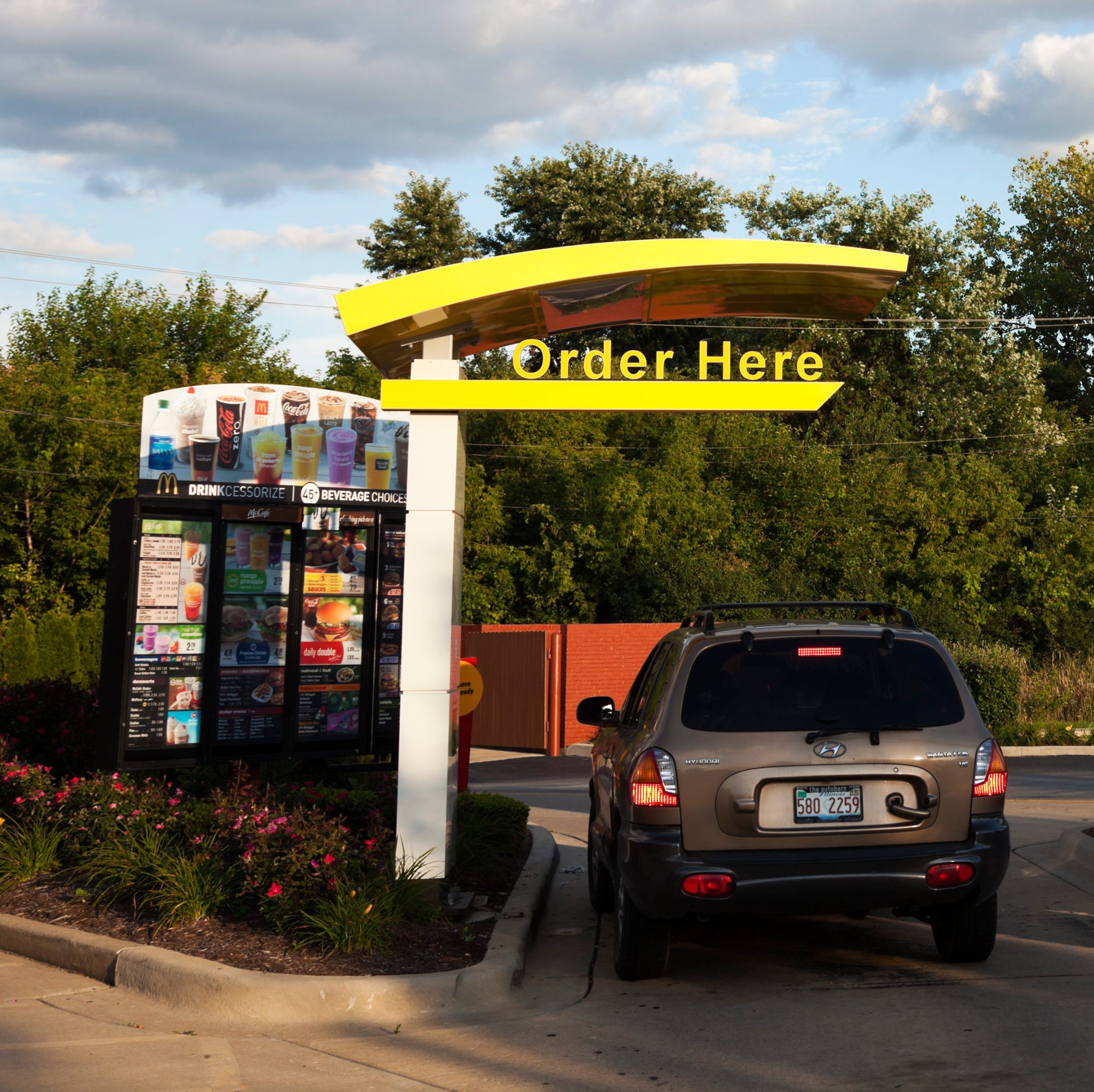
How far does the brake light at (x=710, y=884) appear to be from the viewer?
6.00 m

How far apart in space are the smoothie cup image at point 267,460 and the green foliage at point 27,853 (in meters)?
3.23

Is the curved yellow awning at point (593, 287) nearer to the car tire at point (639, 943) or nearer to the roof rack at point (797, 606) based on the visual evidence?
the roof rack at point (797, 606)

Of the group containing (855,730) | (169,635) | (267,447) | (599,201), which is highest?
(599,201)

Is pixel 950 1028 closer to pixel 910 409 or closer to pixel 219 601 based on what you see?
pixel 219 601

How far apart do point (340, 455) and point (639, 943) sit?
5.53m

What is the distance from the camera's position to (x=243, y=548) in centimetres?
1008

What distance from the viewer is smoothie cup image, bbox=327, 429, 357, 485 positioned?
10703 millimetres

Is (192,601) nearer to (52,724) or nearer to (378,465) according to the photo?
(378,465)

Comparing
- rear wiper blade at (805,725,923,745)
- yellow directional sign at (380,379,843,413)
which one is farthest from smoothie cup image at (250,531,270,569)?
rear wiper blade at (805,725,923,745)

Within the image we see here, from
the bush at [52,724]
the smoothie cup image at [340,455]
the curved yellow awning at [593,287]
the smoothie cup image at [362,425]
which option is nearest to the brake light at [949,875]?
the curved yellow awning at [593,287]

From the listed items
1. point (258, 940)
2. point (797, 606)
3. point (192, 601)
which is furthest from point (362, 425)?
point (258, 940)

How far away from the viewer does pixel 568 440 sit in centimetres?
3102

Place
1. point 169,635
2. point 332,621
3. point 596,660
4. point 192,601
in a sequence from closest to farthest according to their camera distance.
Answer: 1. point 169,635
2. point 192,601
3. point 332,621
4. point 596,660

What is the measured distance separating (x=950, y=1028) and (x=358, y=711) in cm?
588
